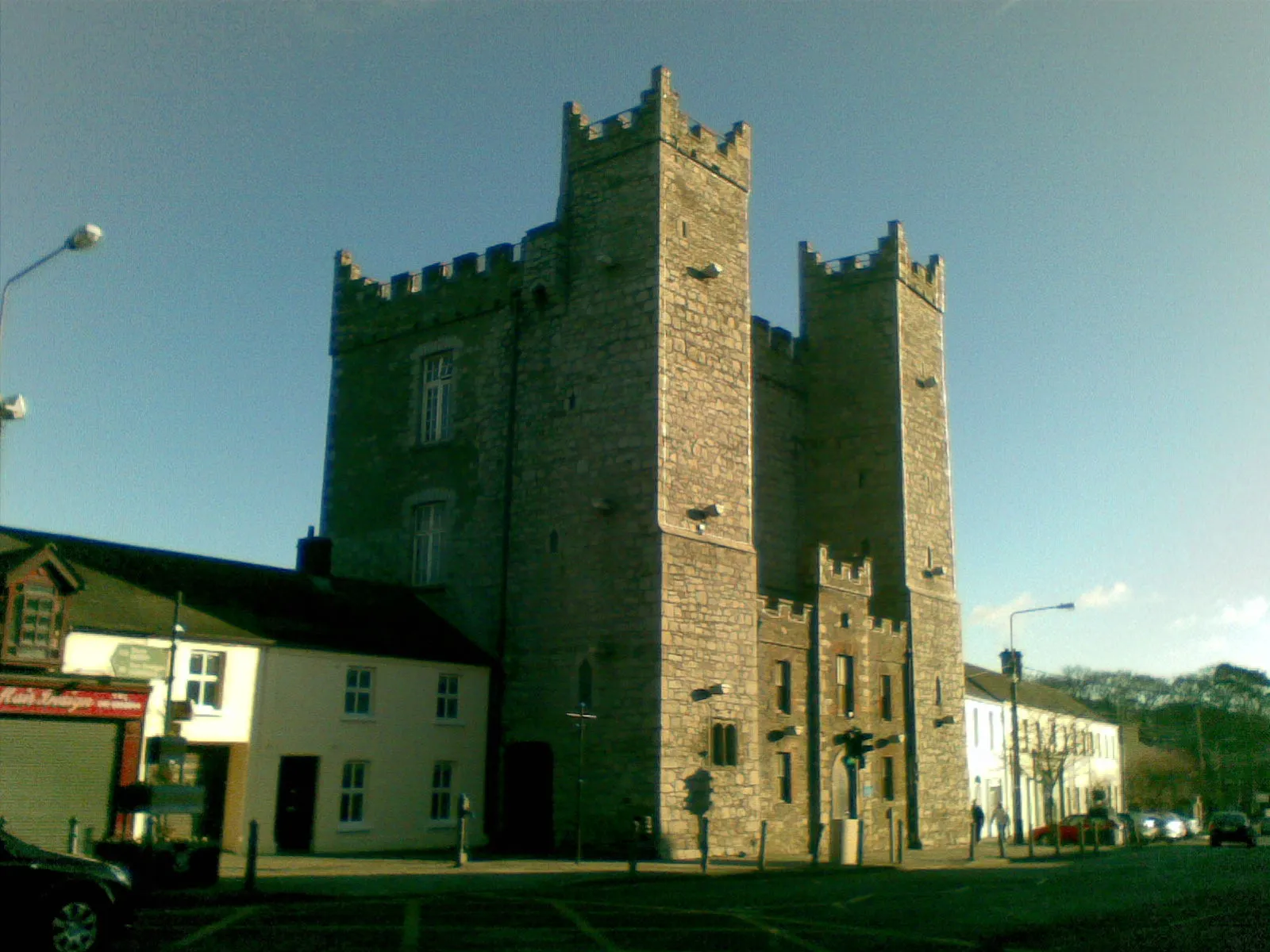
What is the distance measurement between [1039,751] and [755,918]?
41068 millimetres

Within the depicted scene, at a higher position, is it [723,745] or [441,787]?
[723,745]

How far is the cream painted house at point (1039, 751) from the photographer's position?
51344mm

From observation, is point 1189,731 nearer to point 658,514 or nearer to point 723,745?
point 723,745

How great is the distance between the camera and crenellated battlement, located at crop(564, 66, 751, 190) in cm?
3009

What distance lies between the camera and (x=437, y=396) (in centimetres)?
3438

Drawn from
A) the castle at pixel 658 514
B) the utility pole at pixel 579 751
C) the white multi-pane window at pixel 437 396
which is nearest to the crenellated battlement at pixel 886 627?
the castle at pixel 658 514

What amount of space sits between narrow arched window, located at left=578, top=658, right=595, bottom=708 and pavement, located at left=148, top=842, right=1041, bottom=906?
354 centimetres

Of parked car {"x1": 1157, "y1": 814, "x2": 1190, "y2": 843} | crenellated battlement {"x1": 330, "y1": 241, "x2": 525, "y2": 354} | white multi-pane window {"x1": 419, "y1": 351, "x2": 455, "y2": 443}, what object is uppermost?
crenellated battlement {"x1": 330, "y1": 241, "x2": 525, "y2": 354}

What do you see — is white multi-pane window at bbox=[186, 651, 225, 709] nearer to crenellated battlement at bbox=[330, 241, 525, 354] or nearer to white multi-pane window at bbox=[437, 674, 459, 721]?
white multi-pane window at bbox=[437, 674, 459, 721]

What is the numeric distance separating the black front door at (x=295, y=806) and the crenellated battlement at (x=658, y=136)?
16.2 meters

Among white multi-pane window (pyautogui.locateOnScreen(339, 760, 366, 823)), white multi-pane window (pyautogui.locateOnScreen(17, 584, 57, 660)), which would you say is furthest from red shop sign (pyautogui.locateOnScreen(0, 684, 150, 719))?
white multi-pane window (pyautogui.locateOnScreen(339, 760, 366, 823))

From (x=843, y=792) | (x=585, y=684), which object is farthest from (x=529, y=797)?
(x=843, y=792)

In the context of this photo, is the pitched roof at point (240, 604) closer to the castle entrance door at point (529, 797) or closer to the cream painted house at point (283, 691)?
the cream painted house at point (283, 691)

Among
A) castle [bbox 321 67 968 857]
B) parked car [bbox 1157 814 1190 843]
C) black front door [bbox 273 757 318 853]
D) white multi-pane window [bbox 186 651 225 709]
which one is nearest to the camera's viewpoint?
white multi-pane window [bbox 186 651 225 709]
